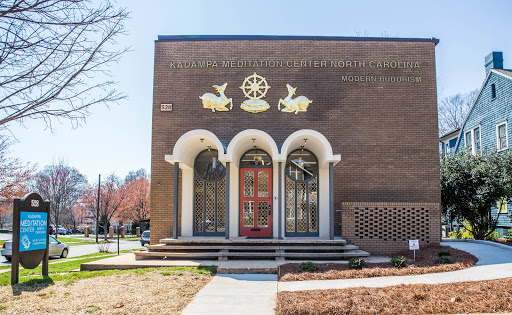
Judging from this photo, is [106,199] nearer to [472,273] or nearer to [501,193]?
[501,193]

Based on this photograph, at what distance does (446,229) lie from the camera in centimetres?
2741

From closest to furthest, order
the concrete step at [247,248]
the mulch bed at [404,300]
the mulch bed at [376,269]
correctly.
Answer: the mulch bed at [404,300] < the mulch bed at [376,269] < the concrete step at [247,248]

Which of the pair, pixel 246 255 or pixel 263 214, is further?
pixel 263 214

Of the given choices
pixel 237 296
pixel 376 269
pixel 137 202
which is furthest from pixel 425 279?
pixel 137 202

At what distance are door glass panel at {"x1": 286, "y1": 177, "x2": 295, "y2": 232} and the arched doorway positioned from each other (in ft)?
1.96

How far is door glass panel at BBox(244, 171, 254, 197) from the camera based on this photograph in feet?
49.6

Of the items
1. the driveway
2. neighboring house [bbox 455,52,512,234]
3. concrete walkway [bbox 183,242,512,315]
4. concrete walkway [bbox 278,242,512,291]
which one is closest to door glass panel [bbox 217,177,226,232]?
concrete walkway [bbox 183,242,512,315]

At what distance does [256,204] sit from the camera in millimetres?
15055

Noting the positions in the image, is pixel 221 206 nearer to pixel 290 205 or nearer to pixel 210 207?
pixel 210 207

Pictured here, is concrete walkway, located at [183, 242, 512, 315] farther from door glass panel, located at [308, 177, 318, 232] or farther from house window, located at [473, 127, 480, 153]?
house window, located at [473, 127, 480, 153]

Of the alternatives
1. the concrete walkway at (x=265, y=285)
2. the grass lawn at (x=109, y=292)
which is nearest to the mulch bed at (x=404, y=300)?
the concrete walkway at (x=265, y=285)

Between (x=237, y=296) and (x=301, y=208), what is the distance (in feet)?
24.5

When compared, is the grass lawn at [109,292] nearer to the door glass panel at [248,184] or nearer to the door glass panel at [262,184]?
the door glass panel at [248,184]

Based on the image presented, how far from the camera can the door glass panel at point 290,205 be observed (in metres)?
15.0
